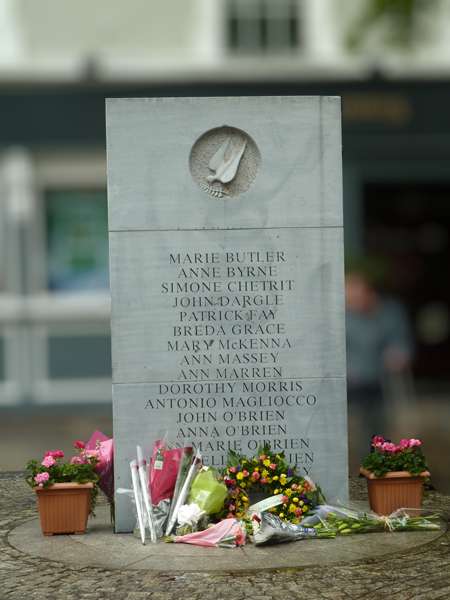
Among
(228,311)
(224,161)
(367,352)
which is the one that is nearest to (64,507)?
(228,311)

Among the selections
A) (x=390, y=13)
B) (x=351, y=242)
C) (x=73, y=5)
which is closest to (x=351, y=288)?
(x=390, y=13)

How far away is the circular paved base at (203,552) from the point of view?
23.8 ft

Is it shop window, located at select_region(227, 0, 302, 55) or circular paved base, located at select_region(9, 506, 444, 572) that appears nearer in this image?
circular paved base, located at select_region(9, 506, 444, 572)

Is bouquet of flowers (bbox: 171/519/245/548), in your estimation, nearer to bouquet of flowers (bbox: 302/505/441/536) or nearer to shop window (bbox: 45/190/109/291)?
bouquet of flowers (bbox: 302/505/441/536)

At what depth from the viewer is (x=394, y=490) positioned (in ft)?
27.4

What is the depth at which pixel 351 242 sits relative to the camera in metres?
18.5

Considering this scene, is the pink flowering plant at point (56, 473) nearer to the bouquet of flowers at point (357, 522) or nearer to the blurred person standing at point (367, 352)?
the bouquet of flowers at point (357, 522)

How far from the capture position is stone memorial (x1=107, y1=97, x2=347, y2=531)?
8203mm

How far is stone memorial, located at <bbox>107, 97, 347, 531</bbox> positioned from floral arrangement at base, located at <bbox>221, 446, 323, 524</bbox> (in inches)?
7.3

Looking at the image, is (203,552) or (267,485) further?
(267,485)

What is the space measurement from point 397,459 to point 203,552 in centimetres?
153

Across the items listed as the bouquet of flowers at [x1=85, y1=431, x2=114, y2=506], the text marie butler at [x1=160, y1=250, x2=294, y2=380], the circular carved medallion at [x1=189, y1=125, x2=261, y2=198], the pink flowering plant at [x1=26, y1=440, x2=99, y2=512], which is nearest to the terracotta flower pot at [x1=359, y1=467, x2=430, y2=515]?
the text marie butler at [x1=160, y1=250, x2=294, y2=380]

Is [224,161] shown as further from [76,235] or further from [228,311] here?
[76,235]

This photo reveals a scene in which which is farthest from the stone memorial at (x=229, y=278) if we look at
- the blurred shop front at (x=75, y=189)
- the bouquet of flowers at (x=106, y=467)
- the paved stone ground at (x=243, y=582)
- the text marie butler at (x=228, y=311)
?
the blurred shop front at (x=75, y=189)
